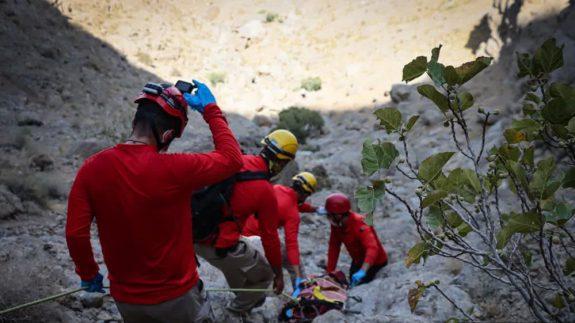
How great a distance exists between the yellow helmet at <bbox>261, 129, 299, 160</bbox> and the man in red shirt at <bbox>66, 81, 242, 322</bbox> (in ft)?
4.26

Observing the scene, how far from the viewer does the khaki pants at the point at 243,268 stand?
326cm

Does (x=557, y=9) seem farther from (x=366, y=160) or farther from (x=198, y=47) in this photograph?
(x=198, y=47)

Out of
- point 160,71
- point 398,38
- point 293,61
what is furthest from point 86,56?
point 398,38

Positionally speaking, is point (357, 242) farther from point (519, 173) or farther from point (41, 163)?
point (41, 163)

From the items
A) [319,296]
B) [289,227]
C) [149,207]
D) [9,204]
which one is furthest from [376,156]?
[9,204]

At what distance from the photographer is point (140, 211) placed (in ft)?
6.43

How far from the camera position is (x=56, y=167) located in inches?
303

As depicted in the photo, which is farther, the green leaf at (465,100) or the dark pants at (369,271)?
the dark pants at (369,271)

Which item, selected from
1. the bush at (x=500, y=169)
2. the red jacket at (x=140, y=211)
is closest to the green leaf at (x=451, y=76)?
the bush at (x=500, y=169)

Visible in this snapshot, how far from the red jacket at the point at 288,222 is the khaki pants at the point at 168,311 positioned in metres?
2.10

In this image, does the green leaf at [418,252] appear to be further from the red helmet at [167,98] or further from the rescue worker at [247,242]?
the rescue worker at [247,242]

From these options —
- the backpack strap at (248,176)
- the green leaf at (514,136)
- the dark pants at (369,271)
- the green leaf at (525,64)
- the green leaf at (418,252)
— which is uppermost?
the green leaf at (525,64)

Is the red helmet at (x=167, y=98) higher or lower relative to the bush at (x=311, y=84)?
lower

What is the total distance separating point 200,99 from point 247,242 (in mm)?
1525
